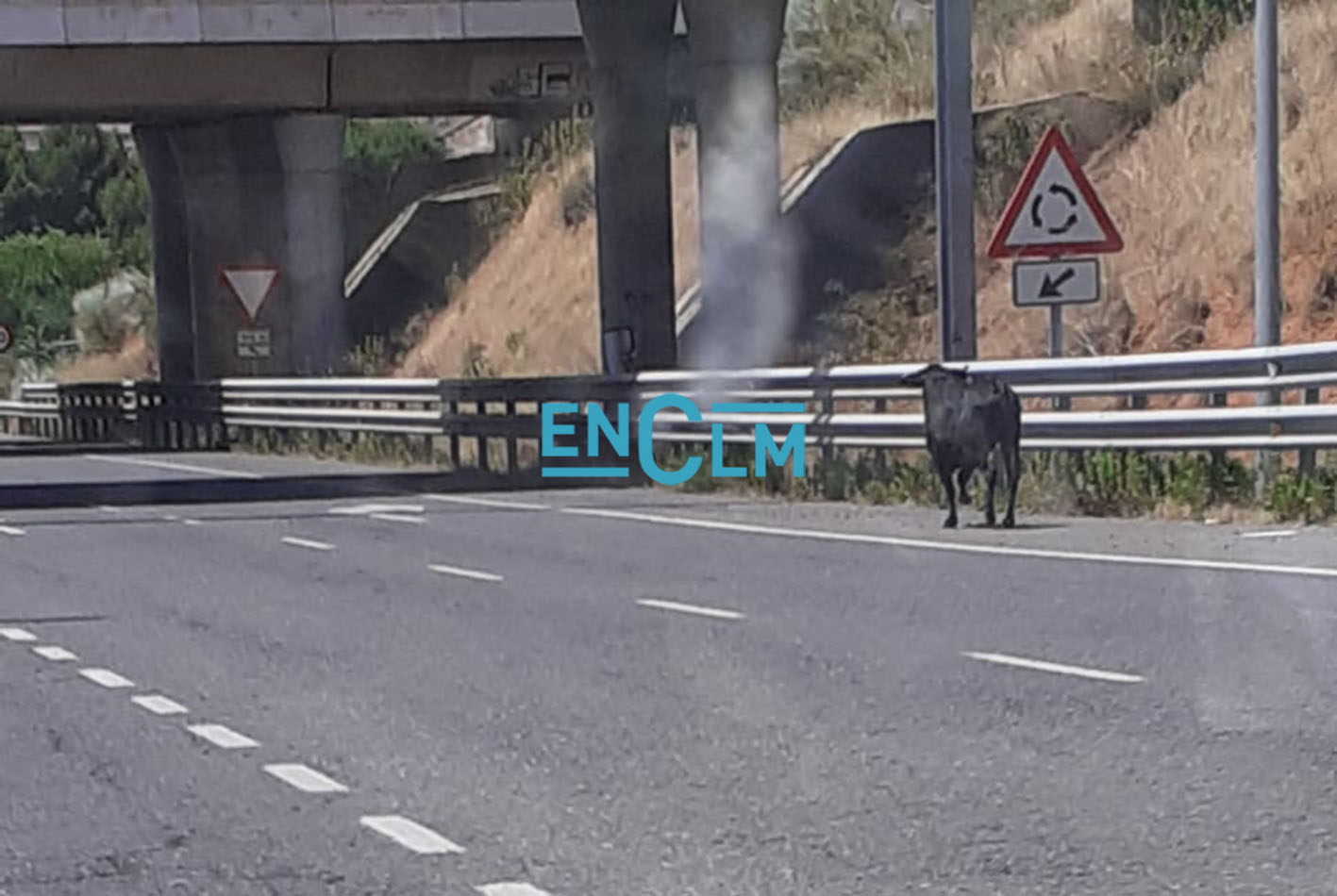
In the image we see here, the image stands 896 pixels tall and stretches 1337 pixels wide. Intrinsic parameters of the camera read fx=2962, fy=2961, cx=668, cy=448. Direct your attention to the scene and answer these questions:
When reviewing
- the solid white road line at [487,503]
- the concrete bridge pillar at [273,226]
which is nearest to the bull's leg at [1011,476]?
the solid white road line at [487,503]

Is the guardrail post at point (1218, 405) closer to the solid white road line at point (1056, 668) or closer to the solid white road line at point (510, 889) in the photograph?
the solid white road line at point (1056, 668)

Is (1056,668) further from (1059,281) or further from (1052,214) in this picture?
(1052,214)

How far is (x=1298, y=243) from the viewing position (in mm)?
30453

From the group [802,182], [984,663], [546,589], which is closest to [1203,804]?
[984,663]

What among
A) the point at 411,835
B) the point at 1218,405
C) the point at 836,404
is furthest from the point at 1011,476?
the point at 411,835

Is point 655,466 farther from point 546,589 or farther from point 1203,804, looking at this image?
point 1203,804

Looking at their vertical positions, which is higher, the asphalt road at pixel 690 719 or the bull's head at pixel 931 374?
the bull's head at pixel 931 374

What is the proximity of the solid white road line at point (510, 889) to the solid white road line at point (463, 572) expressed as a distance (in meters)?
9.31

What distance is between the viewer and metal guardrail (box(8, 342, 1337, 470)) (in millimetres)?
19984

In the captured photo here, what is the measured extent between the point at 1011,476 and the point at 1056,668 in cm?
761

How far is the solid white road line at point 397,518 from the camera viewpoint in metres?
23.6

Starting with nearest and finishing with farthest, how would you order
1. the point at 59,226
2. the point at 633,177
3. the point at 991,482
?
the point at 991,482
the point at 633,177
the point at 59,226

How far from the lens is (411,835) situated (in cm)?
926

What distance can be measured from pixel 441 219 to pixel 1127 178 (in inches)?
1051
